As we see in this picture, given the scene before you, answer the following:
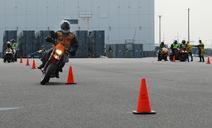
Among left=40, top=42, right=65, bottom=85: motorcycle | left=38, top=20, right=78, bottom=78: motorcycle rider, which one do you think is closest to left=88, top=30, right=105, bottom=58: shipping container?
left=38, top=20, right=78, bottom=78: motorcycle rider

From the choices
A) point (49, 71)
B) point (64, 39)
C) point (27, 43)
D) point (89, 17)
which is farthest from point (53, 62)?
point (89, 17)

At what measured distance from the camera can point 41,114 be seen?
838 cm

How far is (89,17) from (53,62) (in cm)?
6492

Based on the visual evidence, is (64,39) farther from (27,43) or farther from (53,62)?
Result: (27,43)

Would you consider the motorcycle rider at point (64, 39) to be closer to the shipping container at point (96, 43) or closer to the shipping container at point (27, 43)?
the shipping container at point (96, 43)

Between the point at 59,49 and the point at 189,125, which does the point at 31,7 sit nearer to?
the point at 59,49

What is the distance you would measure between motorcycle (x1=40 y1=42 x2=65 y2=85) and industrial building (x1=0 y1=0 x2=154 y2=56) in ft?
211

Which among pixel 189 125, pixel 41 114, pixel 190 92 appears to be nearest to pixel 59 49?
pixel 190 92

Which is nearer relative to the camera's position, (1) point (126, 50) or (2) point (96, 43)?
(2) point (96, 43)

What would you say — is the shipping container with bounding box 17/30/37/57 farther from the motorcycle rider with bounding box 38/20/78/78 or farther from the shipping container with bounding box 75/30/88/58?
the motorcycle rider with bounding box 38/20/78/78

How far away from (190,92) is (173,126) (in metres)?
5.41

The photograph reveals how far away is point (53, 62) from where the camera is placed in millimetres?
15070

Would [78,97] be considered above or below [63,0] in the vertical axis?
below

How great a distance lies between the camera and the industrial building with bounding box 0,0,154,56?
3127 inches
